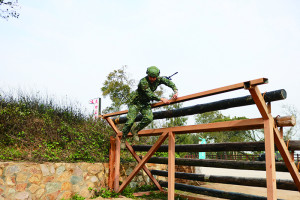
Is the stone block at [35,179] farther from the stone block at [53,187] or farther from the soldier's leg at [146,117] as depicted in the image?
the soldier's leg at [146,117]

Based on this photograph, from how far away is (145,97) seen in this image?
583cm

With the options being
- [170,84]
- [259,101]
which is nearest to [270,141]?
[259,101]

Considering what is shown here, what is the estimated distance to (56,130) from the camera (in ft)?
26.2

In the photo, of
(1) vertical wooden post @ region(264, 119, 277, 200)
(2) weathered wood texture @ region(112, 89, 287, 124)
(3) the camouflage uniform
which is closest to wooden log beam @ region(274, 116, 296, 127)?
(1) vertical wooden post @ region(264, 119, 277, 200)

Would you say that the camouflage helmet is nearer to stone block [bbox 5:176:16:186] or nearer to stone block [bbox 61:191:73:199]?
stone block [bbox 61:191:73:199]

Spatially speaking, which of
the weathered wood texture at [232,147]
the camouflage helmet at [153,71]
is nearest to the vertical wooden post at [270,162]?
the weathered wood texture at [232,147]

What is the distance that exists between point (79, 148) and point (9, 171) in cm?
216

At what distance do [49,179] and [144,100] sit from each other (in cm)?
301

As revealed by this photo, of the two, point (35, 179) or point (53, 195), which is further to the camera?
point (53, 195)

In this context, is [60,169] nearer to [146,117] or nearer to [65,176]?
[65,176]

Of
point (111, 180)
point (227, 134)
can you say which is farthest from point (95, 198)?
point (227, 134)

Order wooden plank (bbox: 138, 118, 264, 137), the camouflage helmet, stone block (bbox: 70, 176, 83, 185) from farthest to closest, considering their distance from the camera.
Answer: stone block (bbox: 70, 176, 83, 185), the camouflage helmet, wooden plank (bbox: 138, 118, 264, 137)

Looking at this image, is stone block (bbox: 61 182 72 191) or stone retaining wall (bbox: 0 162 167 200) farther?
stone block (bbox: 61 182 72 191)

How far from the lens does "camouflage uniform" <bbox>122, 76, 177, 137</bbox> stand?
5.59 metres
